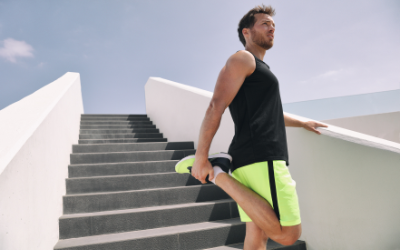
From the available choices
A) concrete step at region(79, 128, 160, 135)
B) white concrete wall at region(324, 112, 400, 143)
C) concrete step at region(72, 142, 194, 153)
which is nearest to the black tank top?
concrete step at region(72, 142, 194, 153)

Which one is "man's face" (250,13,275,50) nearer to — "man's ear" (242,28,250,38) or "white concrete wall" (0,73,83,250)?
"man's ear" (242,28,250,38)

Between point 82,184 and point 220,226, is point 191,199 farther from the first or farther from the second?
point 82,184

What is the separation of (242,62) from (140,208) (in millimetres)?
1890

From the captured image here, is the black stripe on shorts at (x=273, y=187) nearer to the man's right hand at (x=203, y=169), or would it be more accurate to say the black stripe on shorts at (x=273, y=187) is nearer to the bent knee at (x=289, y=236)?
the bent knee at (x=289, y=236)

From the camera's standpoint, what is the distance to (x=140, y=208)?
2.50 meters

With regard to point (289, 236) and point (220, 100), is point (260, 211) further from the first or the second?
point (220, 100)

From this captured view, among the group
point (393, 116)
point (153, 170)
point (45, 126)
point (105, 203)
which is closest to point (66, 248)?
point (105, 203)

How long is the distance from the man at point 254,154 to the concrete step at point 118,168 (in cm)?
209

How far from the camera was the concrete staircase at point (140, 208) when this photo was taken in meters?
2.08

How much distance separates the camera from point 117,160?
3.34 metres

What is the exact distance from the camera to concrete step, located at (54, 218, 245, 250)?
1.94m

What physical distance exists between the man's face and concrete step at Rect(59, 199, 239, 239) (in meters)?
1.67

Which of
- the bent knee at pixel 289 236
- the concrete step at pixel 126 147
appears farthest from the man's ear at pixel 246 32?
the concrete step at pixel 126 147

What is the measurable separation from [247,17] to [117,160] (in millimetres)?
2571
